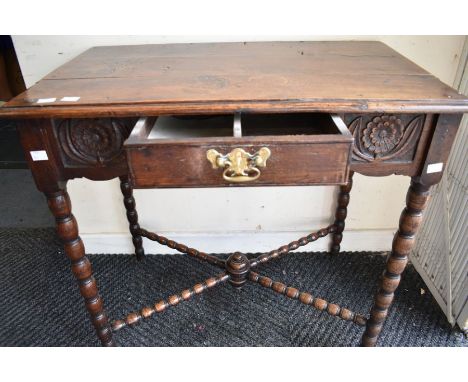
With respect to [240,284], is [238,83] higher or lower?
higher

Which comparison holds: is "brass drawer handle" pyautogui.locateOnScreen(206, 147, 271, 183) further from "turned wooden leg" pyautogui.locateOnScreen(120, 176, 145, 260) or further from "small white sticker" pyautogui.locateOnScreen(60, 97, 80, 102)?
"turned wooden leg" pyautogui.locateOnScreen(120, 176, 145, 260)

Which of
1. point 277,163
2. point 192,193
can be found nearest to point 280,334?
point 192,193

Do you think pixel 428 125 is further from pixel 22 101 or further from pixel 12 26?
pixel 12 26

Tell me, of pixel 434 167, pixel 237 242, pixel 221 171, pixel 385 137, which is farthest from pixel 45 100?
pixel 237 242

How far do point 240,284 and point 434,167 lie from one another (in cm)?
59

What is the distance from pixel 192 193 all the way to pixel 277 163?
651 mm

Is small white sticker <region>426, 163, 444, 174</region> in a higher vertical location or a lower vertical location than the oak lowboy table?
lower

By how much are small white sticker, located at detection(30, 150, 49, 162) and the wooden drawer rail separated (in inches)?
18.0

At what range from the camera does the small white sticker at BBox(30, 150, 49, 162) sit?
25.3 inches

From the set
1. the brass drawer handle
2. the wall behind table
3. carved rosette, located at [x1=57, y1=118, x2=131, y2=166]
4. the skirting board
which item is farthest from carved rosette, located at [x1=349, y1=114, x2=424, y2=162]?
the skirting board

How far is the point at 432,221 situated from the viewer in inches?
44.4

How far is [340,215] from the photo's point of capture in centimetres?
118

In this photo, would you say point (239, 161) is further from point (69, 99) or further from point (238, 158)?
point (69, 99)

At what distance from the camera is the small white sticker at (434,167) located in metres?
0.66
